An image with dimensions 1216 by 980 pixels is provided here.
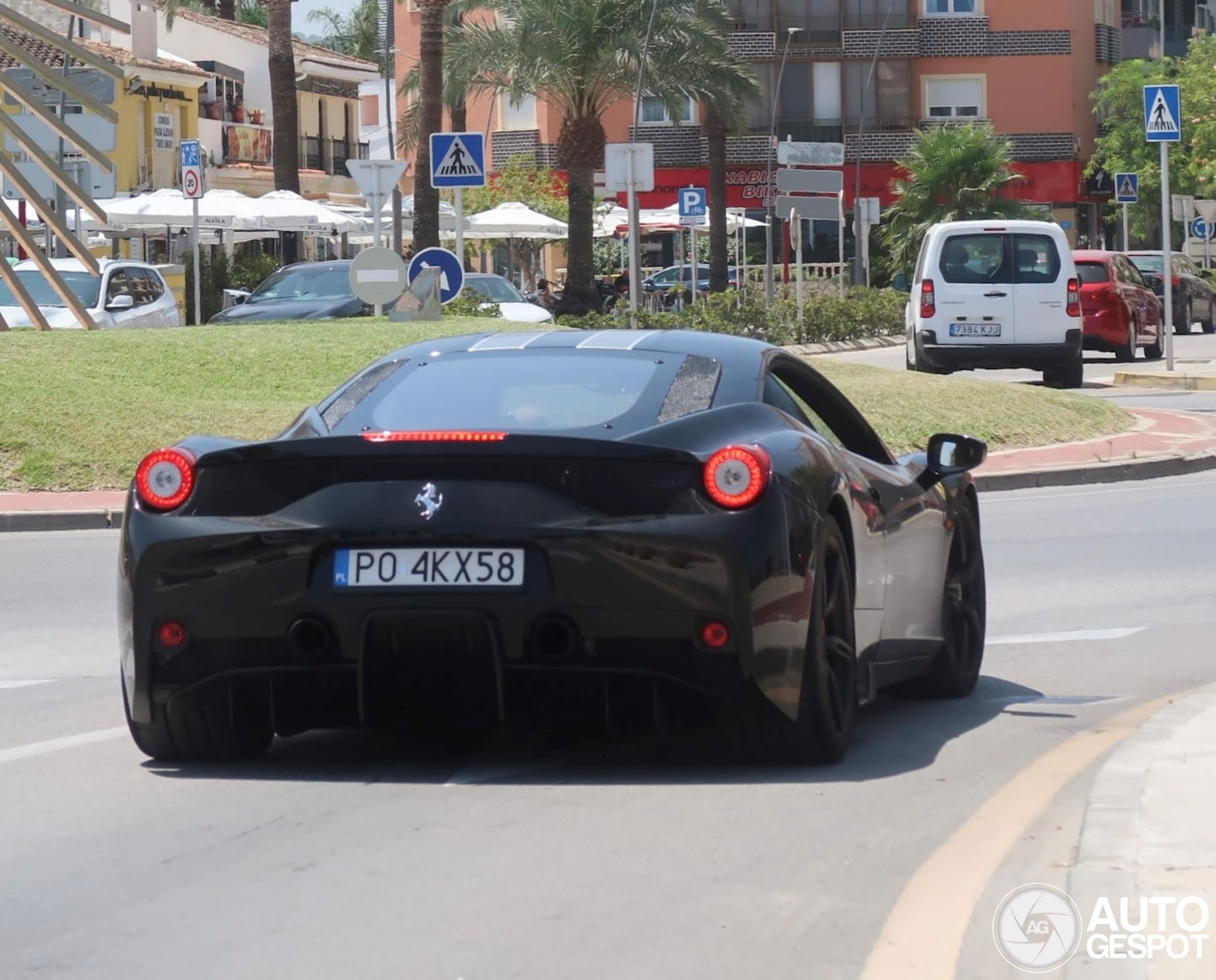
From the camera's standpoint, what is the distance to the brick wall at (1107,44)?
8600cm

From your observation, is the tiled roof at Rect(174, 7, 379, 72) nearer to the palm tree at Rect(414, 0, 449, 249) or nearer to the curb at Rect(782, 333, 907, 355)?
the curb at Rect(782, 333, 907, 355)

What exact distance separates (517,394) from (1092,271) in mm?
29112

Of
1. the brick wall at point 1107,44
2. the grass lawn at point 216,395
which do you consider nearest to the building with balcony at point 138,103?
the brick wall at point 1107,44

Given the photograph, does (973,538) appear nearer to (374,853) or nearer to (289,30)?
(374,853)

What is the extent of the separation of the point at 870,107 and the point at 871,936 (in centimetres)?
7887

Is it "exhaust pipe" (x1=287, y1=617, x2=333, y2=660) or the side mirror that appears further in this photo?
the side mirror

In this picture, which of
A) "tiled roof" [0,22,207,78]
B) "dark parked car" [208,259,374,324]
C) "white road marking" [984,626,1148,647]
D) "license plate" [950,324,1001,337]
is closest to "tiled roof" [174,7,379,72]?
"tiled roof" [0,22,207,78]

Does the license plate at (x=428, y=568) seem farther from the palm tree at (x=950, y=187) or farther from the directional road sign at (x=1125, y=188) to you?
the palm tree at (x=950, y=187)

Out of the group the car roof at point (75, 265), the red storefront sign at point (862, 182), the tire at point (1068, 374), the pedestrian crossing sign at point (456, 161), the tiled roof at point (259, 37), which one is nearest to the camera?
the pedestrian crossing sign at point (456, 161)

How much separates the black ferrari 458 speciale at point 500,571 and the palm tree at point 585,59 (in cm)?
4459

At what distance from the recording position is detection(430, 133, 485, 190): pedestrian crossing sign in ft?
→ 85.0

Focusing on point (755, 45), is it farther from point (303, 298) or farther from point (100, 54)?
point (303, 298)

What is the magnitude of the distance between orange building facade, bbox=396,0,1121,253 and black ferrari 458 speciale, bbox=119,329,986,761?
75.3 meters

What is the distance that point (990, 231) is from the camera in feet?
95.1
